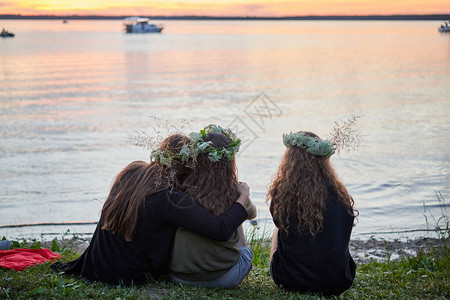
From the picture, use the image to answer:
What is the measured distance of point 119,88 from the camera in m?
25.8

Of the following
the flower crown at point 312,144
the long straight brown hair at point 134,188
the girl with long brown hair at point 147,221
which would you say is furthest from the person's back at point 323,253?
the long straight brown hair at point 134,188

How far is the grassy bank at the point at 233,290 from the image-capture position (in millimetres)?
3979

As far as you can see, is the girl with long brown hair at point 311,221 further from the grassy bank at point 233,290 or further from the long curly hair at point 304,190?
the grassy bank at point 233,290

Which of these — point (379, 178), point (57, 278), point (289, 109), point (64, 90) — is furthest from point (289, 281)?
point (64, 90)

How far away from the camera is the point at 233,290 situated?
4.34 metres

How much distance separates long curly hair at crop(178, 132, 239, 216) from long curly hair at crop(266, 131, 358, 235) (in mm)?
372

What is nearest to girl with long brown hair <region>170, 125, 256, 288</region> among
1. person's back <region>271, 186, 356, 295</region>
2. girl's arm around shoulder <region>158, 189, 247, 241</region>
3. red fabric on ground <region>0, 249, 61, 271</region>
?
girl's arm around shoulder <region>158, 189, 247, 241</region>

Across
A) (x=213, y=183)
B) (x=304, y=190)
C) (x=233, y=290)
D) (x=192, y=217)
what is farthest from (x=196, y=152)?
(x=233, y=290)

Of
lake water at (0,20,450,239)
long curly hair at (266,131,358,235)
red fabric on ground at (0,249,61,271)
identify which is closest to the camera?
long curly hair at (266,131,358,235)

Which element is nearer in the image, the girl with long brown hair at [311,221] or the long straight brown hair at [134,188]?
the long straight brown hair at [134,188]

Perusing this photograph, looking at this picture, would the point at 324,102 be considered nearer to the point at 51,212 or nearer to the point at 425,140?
the point at 425,140

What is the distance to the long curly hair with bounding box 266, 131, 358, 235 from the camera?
160 inches

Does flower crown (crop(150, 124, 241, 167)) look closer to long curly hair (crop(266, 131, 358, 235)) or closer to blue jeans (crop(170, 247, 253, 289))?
long curly hair (crop(266, 131, 358, 235))

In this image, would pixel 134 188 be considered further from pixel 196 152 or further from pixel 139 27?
pixel 139 27
